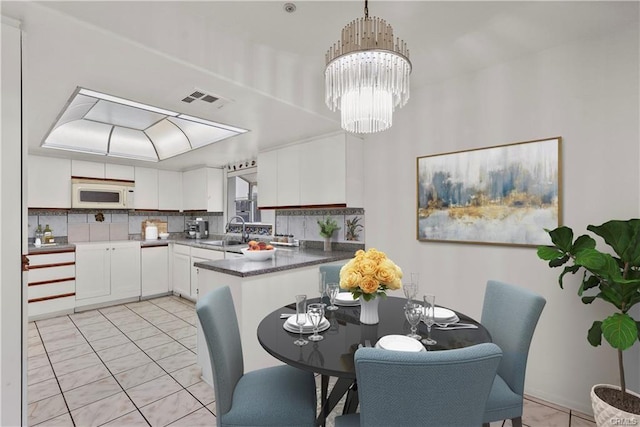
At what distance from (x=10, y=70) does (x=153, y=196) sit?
13.0 ft

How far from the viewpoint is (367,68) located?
140 cm

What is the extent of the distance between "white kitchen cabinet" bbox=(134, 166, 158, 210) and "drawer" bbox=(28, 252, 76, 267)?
46.7 inches

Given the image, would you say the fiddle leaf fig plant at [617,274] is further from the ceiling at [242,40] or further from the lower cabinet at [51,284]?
the lower cabinet at [51,284]

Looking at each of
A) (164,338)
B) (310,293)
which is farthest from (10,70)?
(164,338)

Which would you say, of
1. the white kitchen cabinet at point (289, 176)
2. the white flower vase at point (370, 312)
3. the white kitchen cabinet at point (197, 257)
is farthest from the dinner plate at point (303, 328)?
the white kitchen cabinet at point (197, 257)

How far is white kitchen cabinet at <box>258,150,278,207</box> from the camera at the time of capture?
12.7 ft

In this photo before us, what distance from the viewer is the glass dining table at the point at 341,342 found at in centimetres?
117

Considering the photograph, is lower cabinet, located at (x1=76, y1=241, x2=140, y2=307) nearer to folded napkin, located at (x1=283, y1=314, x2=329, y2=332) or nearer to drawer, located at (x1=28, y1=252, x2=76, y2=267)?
drawer, located at (x1=28, y1=252, x2=76, y2=267)

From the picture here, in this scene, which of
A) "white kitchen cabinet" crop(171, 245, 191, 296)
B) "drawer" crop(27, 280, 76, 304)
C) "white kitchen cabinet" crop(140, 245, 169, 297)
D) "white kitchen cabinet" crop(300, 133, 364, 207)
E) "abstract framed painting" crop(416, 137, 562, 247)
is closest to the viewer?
"abstract framed painting" crop(416, 137, 562, 247)

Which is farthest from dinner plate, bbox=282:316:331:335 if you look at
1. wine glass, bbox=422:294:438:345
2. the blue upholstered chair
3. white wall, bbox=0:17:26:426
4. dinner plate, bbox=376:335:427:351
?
white wall, bbox=0:17:26:426

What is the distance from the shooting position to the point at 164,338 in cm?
327

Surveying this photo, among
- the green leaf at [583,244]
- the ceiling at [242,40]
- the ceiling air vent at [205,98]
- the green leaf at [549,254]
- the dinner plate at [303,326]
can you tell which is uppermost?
the ceiling at [242,40]

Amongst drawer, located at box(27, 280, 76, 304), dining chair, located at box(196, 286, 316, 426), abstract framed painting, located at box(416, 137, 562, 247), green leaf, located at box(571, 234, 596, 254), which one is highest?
abstract framed painting, located at box(416, 137, 562, 247)

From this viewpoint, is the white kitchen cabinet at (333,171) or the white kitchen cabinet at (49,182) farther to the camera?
the white kitchen cabinet at (49,182)
